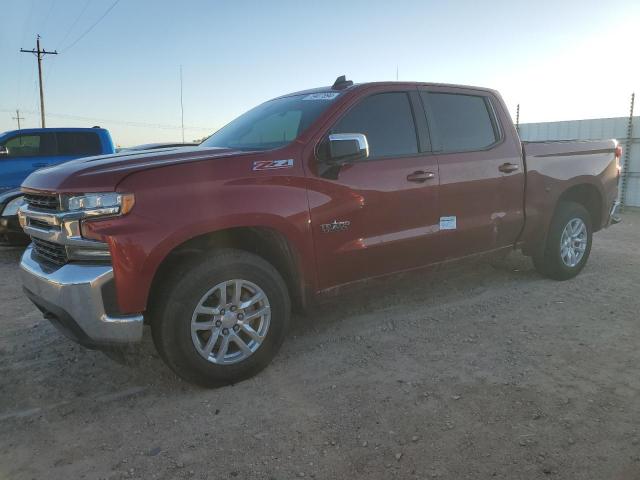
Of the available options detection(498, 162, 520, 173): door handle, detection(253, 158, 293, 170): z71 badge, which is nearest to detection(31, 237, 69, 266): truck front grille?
detection(253, 158, 293, 170): z71 badge

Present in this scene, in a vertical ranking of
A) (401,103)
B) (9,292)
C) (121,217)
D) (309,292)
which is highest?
(401,103)

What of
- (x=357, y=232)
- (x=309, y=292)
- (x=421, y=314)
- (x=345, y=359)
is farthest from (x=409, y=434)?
(x=421, y=314)

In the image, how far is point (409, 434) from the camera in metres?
2.54

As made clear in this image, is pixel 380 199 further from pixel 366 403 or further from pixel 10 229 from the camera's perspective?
pixel 10 229

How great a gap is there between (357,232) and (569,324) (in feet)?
6.43

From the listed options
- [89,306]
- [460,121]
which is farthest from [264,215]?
[460,121]

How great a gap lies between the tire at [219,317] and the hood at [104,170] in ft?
2.01

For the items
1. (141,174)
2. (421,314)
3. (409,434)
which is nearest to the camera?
(409,434)

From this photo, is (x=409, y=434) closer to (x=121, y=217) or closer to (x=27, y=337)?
(x=121, y=217)

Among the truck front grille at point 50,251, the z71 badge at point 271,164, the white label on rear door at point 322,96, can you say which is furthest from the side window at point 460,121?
the truck front grille at point 50,251

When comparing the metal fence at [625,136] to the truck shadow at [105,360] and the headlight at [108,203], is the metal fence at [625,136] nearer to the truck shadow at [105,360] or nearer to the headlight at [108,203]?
the truck shadow at [105,360]

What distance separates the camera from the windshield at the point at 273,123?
11.7ft

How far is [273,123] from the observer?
3875 mm

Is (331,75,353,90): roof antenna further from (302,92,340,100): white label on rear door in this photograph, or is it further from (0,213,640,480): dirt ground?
(0,213,640,480): dirt ground
